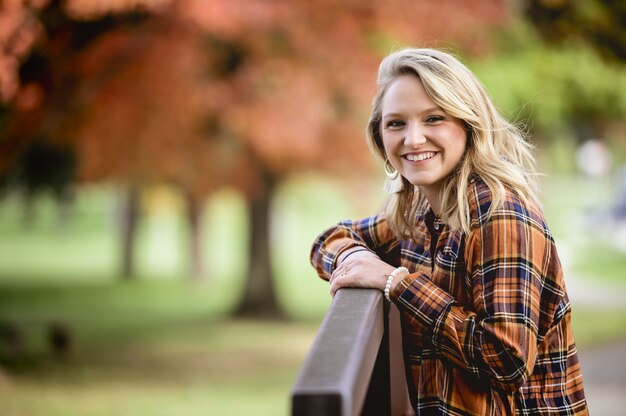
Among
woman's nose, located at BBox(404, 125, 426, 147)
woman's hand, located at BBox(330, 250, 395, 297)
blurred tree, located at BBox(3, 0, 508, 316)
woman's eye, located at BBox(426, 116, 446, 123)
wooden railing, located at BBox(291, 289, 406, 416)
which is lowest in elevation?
wooden railing, located at BBox(291, 289, 406, 416)

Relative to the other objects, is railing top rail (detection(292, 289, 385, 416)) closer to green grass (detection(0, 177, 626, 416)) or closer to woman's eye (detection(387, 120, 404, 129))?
woman's eye (detection(387, 120, 404, 129))

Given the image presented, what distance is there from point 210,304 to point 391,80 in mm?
17020

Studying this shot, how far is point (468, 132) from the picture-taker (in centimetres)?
232

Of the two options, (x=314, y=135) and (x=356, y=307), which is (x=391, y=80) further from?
(x=314, y=135)

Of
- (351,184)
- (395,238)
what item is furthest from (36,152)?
(395,238)

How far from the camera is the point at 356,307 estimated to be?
1811mm

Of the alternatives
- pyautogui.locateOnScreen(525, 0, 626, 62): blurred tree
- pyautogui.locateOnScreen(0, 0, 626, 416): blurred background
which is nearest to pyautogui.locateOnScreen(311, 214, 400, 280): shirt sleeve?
pyautogui.locateOnScreen(0, 0, 626, 416): blurred background

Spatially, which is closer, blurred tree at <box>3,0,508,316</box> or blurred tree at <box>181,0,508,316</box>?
blurred tree at <box>3,0,508,316</box>

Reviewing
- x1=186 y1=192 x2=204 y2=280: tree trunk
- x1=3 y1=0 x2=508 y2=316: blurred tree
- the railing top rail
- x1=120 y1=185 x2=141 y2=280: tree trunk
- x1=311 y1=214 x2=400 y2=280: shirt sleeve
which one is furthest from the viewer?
x1=120 y1=185 x2=141 y2=280: tree trunk

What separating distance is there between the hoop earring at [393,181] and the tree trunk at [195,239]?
764 inches

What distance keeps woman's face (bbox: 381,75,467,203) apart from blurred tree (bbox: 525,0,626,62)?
10.9m

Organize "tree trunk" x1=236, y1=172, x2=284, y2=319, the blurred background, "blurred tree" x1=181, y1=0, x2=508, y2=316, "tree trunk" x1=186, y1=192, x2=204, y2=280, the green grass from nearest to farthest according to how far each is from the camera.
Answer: the green grass → the blurred background → "blurred tree" x1=181, y1=0, x2=508, y2=316 → "tree trunk" x1=236, y1=172, x2=284, y2=319 → "tree trunk" x1=186, y1=192, x2=204, y2=280

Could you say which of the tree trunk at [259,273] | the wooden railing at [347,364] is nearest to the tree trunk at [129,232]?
the tree trunk at [259,273]

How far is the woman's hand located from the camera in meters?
2.14
